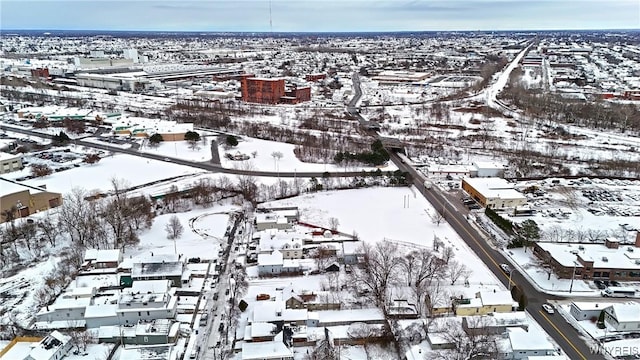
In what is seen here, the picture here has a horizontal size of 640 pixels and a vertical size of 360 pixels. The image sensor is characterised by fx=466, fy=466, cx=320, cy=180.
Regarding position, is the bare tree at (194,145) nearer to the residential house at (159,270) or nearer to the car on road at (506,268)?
the residential house at (159,270)

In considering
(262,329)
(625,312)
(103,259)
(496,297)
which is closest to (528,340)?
(496,297)

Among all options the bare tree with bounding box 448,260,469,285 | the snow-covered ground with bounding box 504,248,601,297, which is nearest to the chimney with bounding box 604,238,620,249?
the snow-covered ground with bounding box 504,248,601,297

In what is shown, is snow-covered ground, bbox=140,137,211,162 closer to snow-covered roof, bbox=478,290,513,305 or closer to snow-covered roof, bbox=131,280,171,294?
snow-covered roof, bbox=131,280,171,294

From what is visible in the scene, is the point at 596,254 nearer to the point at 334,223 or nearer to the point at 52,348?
the point at 334,223

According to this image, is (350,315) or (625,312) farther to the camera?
(350,315)

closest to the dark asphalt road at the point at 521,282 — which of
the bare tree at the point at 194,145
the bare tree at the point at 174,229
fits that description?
the bare tree at the point at 174,229
